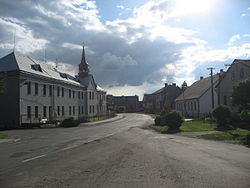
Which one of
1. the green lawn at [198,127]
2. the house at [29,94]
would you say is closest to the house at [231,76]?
the green lawn at [198,127]

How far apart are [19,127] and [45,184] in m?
27.4

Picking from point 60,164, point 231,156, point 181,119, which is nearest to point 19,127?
point 181,119

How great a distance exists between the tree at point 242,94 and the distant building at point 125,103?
107 metres

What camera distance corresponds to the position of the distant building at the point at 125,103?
129625 millimetres

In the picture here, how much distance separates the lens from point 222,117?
23.5m

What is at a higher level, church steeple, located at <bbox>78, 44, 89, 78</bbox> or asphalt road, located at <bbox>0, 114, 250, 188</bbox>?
church steeple, located at <bbox>78, 44, 89, 78</bbox>

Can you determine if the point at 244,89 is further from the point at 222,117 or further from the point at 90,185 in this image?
the point at 90,185

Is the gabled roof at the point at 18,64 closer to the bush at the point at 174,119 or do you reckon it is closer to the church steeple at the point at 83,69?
the bush at the point at 174,119

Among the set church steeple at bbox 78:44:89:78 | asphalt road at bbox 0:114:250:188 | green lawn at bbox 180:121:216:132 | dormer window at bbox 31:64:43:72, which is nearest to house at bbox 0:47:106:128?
dormer window at bbox 31:64:43:72

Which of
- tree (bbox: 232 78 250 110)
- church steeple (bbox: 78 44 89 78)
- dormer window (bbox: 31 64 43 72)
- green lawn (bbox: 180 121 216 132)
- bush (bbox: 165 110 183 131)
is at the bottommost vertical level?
green lawn (bbox: 180 121 216 132)

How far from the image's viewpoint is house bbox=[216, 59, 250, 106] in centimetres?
3572

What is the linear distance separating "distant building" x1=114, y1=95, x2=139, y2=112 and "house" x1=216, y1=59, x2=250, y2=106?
8821 cm

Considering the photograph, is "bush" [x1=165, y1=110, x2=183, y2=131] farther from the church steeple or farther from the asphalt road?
the church steeple

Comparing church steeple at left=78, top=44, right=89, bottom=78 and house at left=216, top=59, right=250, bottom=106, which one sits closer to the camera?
house at left=216, top=59, right=250, bottom=106
